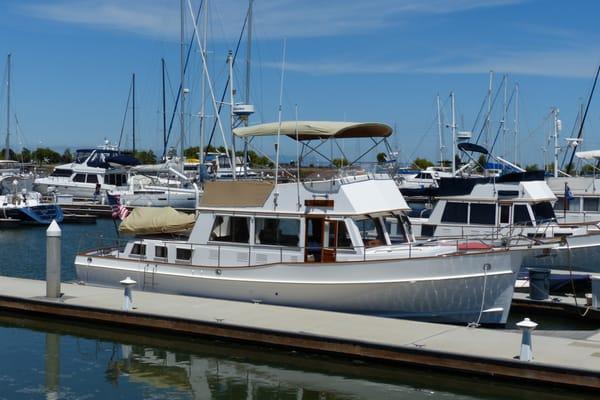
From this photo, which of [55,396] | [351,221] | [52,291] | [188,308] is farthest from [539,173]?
[55,396]

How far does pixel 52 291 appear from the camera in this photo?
61.4 feet

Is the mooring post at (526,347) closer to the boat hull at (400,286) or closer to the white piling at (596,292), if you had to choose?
the boat hull at (400,286)

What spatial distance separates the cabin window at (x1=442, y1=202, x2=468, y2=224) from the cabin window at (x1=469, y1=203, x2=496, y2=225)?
0.21m

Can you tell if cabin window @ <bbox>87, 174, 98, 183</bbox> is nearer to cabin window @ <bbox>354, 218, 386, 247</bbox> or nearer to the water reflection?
the water reflection

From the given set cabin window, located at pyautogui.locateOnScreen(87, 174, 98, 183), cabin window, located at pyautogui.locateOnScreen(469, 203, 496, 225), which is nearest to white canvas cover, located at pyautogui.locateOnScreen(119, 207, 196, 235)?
cabin window, located at pyautogui.locateOnScreen(469, 203, 496, 225)

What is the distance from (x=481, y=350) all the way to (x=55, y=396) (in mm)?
6702

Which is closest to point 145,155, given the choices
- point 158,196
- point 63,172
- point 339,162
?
point 63,172

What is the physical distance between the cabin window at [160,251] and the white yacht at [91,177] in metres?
41.5

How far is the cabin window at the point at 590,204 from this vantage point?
30.1 meters

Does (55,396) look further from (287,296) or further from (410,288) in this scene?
(410,288)

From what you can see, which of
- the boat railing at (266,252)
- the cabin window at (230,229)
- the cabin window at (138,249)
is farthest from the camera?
the cabin window at (138,249)

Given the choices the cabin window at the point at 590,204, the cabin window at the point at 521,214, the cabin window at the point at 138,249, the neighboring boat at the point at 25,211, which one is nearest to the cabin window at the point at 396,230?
the cabin window at the point at 138,249

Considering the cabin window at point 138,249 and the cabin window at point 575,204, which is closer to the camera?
the cabin window at point 138,249

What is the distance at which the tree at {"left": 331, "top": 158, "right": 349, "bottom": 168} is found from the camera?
19442mm
